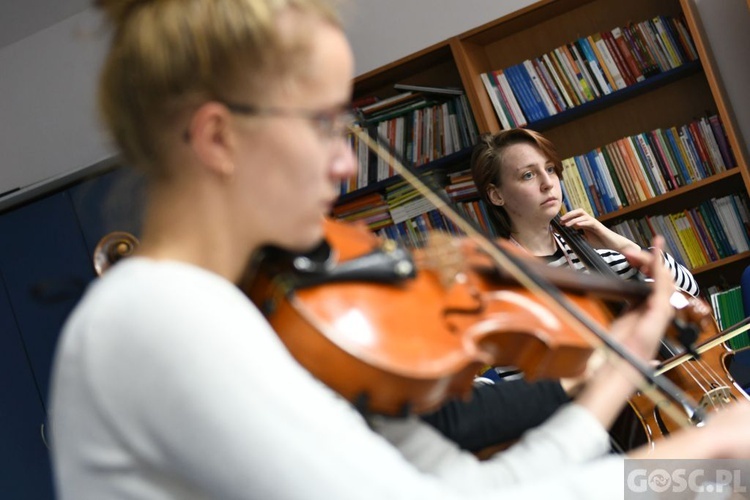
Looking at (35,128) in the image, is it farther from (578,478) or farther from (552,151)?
(578,478)

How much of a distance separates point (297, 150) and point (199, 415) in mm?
246

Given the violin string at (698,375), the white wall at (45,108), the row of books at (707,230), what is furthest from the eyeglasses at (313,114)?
the white wall at (45,108)

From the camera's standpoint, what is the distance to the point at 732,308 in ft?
12.4

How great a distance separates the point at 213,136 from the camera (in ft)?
2.70

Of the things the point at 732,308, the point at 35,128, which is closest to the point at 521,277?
the point at 732,308

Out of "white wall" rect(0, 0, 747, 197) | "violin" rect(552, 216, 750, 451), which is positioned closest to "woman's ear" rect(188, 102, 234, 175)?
"violin" rect(552, 216, 750, 451)

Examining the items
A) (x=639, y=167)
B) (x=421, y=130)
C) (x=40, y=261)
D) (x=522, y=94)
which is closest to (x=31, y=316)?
(x=40, y=261)

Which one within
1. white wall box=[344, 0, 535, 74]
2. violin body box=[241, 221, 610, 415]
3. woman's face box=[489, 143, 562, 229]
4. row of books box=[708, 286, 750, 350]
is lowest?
row of books box=[708, 286, 750, 350]

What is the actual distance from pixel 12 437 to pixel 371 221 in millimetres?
1883

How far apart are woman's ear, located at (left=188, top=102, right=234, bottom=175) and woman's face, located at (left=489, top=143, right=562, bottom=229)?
7.70 ft

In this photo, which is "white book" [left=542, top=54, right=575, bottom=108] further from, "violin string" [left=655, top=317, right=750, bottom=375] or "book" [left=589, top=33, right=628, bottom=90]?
"violin string" [left=655, top=317, right=750, bottom=375]

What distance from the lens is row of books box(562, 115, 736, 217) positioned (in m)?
3.74

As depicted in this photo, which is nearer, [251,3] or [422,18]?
[251,3]

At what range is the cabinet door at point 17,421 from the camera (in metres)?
4.20
